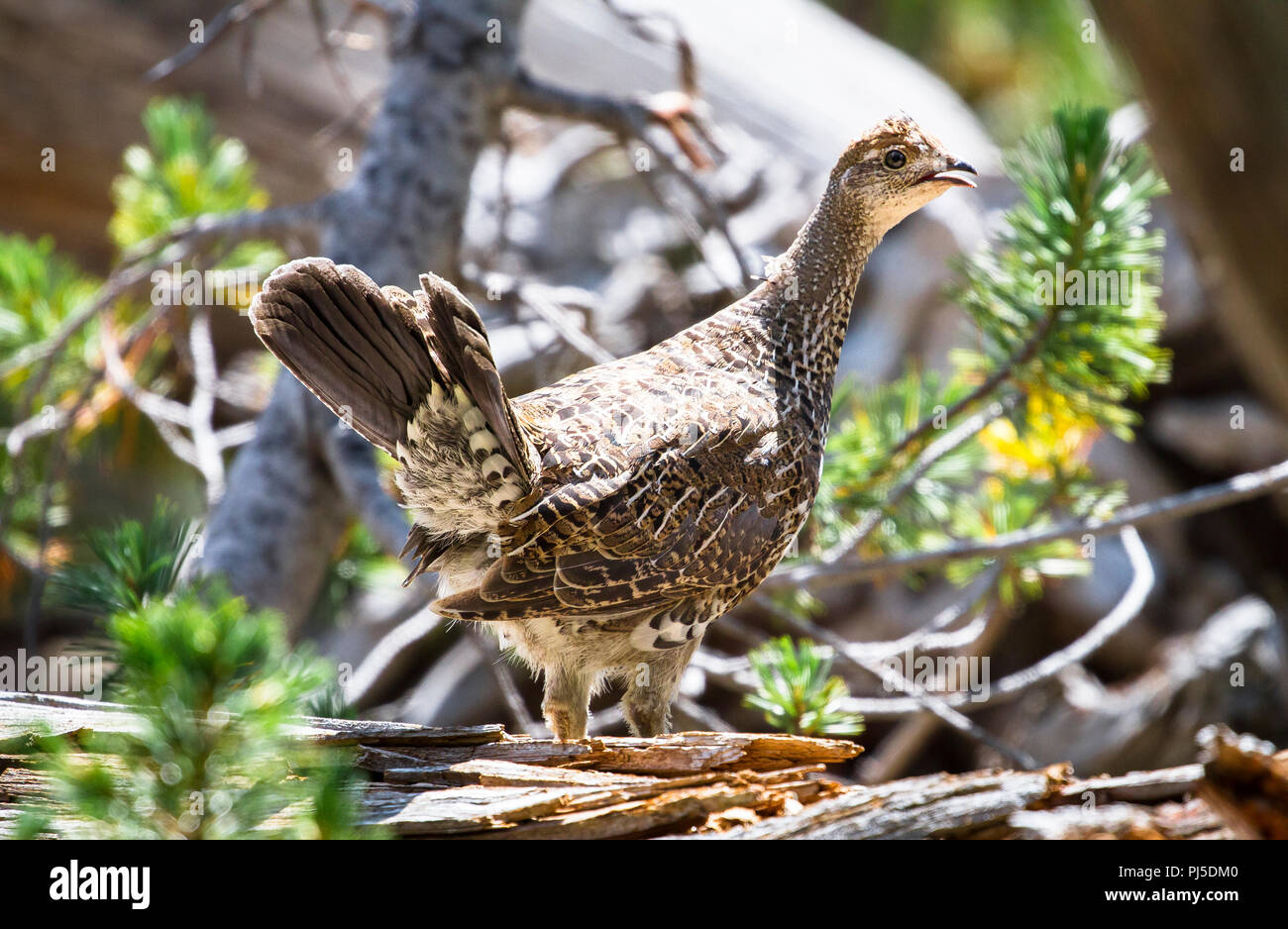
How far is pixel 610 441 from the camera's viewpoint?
2.71m

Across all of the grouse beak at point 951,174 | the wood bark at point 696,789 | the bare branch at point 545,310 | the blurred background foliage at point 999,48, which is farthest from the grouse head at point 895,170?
the blurred background foliage at point 999,48

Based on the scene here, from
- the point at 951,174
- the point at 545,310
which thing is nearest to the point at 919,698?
the point at 951,174

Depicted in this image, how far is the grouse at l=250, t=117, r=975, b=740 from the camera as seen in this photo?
2.39m

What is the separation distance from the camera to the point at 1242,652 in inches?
229

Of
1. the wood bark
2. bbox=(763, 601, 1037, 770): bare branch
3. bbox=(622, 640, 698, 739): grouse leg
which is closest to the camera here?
the wood bark

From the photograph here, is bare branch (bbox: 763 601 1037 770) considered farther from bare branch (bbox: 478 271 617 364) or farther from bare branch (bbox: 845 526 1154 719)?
bare branch (bbox: 478 271 617 364)

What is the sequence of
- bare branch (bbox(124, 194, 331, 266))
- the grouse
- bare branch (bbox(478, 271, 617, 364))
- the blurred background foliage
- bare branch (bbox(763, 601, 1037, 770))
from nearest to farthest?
the grouse → bare branch (bbox(763, 601, 1037, 770)) → bare branch (bbox(478, 271, 617, 364)) → bare branch (bbox(124, 194, 331, 266)) → the blurred background foliage

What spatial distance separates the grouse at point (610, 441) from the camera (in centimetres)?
239

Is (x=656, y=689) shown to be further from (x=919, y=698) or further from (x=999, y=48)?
(x=999, y=48)

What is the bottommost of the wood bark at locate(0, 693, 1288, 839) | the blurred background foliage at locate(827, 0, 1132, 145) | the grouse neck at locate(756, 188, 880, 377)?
the wood bark at locate(0, 693, 1288, 839)

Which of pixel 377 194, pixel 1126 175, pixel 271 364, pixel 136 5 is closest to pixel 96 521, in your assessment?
pixel 271 364

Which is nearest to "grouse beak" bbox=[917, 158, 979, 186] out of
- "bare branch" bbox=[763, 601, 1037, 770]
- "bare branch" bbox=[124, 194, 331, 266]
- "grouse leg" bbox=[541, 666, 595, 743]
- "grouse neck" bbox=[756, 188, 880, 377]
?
"grouse neck" bbox=[756, 188, 880, 377]
